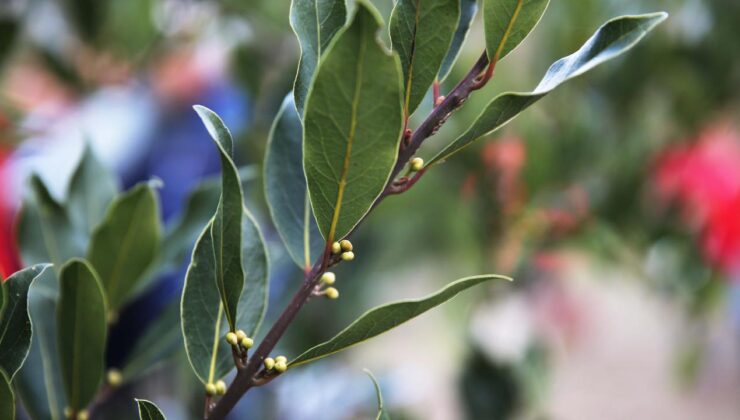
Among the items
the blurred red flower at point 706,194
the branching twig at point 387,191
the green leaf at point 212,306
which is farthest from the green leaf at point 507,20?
the blurred red flower at point 706,194

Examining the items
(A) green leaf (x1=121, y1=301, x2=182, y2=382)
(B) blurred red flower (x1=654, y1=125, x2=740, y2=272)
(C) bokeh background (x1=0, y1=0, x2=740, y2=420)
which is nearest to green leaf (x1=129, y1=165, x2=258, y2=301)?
(A) green leaf (x1=121, y1=301, x2=182, y2=382)

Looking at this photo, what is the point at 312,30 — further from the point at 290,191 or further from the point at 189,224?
the point at 189,224

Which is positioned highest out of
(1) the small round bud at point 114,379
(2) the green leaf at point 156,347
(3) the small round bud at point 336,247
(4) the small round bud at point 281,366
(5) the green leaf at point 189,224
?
(3) the small round bud at point 336,247

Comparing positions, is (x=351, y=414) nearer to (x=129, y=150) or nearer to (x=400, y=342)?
(x=129, y=150)

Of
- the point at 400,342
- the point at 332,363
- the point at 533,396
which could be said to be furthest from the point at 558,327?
the point at 400,342

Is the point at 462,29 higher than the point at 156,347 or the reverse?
higher

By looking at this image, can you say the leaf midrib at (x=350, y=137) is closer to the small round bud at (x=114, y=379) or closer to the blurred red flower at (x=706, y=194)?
the small round bud at (x=114, y=379)

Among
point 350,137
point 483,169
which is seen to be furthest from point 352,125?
point 483,169
